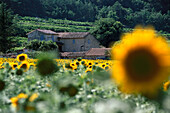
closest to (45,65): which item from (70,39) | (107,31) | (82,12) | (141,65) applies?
(141,65)

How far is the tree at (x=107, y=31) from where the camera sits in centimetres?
5650

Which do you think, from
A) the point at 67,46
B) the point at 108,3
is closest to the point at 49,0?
the point at 108,3

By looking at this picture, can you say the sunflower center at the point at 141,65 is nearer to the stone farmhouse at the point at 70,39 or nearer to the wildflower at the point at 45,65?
the wildflower at the point at 45,65

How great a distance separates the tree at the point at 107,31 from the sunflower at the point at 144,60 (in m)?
55.0

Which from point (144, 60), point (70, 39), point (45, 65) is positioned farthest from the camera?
point (70, 39)

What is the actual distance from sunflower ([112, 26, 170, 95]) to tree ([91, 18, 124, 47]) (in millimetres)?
54986

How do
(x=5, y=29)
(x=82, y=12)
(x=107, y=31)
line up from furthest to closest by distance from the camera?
(x=82, y=12), (x=107, y=31), (x=5, y=29)

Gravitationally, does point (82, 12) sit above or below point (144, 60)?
above

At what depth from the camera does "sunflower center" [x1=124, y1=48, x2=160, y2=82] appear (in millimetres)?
1118

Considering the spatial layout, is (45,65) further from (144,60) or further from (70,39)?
(70,39)

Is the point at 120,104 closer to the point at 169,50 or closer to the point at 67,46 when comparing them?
the point at 169,50

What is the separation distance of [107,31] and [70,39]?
10.9 m

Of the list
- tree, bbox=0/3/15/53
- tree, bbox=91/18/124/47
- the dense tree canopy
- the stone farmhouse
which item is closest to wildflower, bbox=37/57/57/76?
tree, bbox=0/3/15/53

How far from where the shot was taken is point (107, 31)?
188 feet
